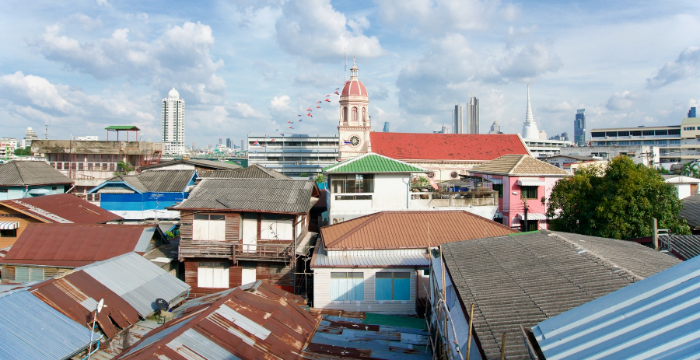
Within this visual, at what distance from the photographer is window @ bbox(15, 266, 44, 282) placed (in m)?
18.0

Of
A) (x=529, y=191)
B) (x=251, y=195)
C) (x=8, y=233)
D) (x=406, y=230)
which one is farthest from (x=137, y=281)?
(x=529, y=191)

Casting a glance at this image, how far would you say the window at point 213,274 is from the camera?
19.7m

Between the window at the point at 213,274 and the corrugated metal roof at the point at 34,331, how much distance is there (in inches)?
339

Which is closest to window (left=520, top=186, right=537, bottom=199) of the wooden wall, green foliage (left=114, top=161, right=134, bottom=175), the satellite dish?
the satellite dish

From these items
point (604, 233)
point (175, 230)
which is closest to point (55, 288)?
point (175, 230)

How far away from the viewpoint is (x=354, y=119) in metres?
51.6

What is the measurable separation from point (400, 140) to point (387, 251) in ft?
122

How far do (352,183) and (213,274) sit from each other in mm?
8207

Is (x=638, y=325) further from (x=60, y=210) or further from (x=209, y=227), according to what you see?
(x=60, y=210)

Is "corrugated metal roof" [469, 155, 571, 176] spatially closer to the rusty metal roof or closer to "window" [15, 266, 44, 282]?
the rusty metal roof

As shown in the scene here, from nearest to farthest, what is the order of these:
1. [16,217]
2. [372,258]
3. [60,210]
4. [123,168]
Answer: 1. [372,258]
2. [16,217]
3. [60,210]
4. [123,168]

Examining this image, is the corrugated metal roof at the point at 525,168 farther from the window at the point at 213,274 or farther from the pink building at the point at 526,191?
the window at the point at 213,274

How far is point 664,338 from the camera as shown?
4.52 metres

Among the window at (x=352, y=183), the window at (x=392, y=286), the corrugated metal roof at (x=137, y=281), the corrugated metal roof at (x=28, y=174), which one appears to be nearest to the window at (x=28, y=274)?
the corrugated metal roof at (x=137, y=281)
